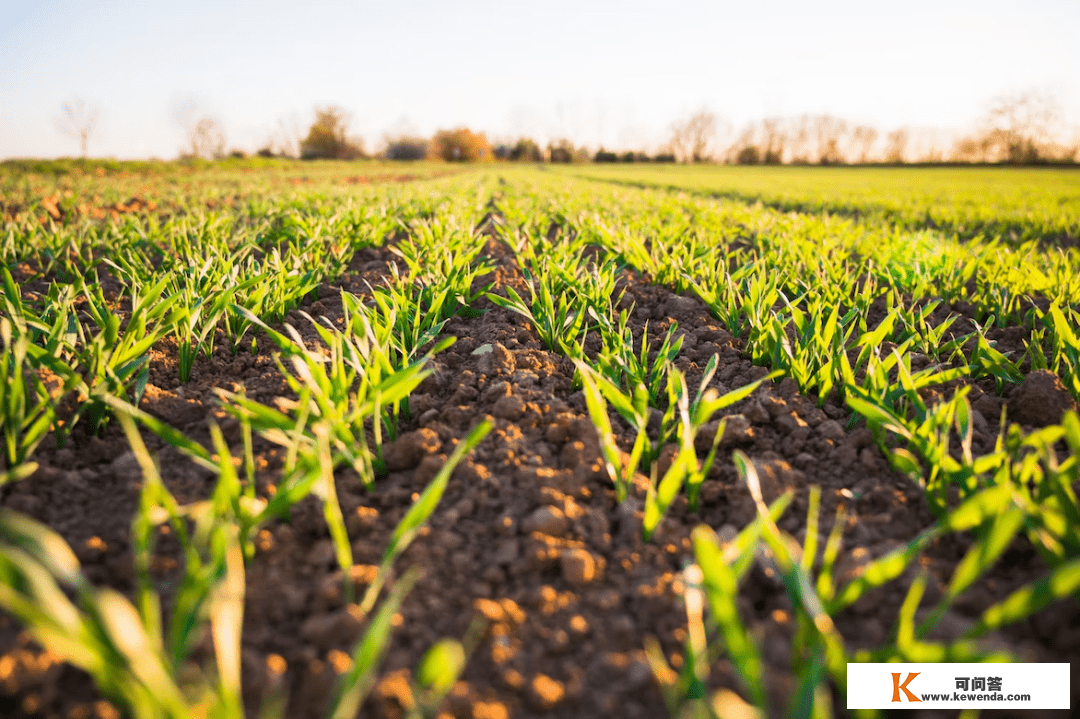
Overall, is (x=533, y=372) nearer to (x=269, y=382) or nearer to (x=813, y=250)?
(x=269, y=382)

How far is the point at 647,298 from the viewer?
8.91 feet

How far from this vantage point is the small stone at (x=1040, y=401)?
148cm

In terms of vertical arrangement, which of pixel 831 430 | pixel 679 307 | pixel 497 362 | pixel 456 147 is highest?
pixel 456 147

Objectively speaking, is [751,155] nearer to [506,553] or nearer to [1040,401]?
[1040,401]

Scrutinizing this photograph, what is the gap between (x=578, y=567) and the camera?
940 millimetres

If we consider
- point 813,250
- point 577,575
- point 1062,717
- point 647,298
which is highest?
point 813,250

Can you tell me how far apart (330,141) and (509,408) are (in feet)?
196

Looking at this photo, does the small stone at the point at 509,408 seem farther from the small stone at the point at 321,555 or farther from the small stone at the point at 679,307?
the small stone at the point at 679,307

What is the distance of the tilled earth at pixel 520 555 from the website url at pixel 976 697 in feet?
0.20

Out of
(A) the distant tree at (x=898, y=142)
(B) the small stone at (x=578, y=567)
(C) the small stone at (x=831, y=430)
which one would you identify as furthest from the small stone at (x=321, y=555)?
(A) the distant tree at (x=898, y=142)

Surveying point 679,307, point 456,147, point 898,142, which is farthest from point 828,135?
point 679,307

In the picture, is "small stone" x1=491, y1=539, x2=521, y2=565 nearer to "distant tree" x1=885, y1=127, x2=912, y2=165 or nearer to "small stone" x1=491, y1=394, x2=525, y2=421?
"small stone" x1=491, y1=394, x2=525, y2=421

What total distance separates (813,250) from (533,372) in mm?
2565

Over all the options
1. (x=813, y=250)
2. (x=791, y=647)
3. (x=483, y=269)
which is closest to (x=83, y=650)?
(x=791, y=647)
